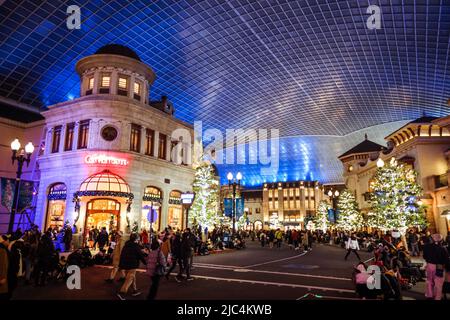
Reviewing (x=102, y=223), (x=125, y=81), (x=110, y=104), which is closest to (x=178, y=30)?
(x=125, y=81)

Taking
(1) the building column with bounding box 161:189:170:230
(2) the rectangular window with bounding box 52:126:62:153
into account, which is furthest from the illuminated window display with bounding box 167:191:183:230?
(2) the rectangular window with bounding box 52:126:62:153

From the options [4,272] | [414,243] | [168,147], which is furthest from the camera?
[168,147]

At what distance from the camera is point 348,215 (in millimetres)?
52656

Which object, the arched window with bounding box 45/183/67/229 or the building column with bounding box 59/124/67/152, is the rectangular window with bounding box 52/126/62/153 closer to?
the building column with bounding box 59/124/67/152

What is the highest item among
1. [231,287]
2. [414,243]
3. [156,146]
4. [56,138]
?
[56,138]

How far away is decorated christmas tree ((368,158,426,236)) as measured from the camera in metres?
28.4

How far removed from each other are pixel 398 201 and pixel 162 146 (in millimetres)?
23878

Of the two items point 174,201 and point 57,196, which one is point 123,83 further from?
point 174,201

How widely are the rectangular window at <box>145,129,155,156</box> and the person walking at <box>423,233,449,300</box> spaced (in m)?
26.0

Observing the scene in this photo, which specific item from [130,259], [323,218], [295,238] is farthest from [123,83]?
[323,218]

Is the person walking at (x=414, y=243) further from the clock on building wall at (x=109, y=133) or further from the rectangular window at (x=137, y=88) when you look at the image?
the rectangular window at (x=137, y=88)

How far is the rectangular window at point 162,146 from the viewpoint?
33.1 m

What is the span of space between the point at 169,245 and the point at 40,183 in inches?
883

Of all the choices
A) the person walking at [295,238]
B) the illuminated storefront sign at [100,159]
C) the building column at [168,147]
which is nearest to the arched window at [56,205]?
the illuminated storefront sign at [100,159]
